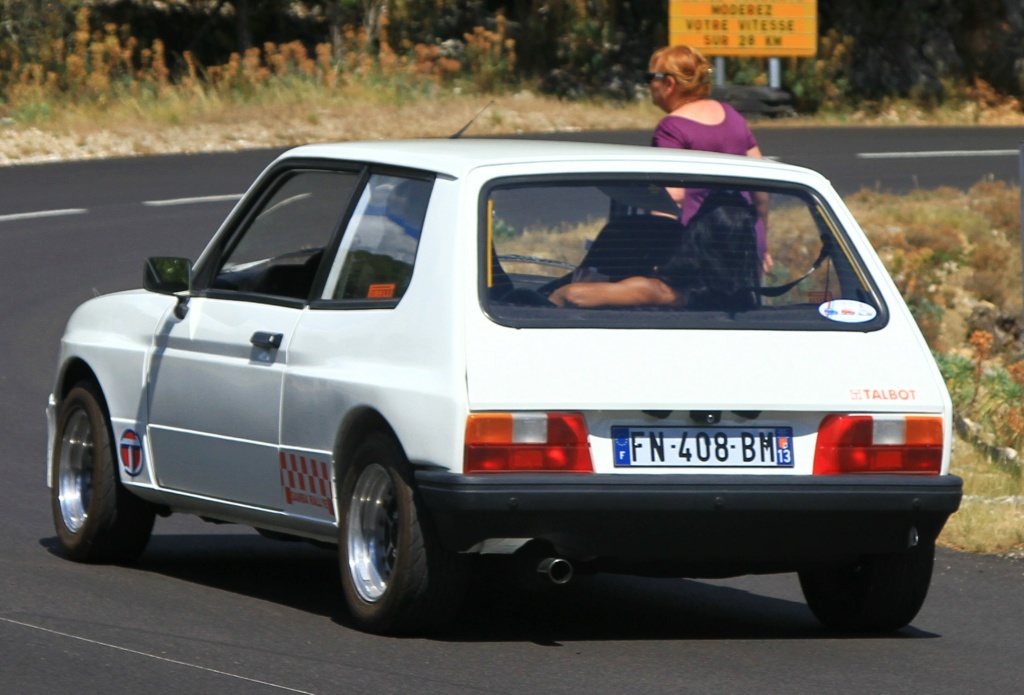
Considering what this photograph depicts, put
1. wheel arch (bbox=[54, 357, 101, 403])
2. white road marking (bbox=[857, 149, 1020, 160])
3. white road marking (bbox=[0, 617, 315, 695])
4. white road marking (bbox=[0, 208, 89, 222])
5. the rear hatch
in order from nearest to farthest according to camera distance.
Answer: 1. white road marking (bbox=[0, 617, 315, 695])
2. the rear hatch
3. wheel arch (bbox=[54, 357, 101, 403])
4. white road marking (bbox=[0, 208, 89, 222])
5. white road marking (bbox=[857, 149, 1020, 160])

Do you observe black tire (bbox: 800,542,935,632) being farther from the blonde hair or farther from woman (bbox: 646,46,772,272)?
the blonde hair

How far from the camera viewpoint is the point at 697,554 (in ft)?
21.1

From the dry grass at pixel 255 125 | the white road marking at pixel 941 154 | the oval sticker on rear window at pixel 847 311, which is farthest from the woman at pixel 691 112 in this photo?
the white road marking at pixel 941 154

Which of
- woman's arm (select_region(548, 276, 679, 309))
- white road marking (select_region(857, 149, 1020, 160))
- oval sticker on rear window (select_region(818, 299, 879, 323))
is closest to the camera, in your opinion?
woman's arm (select_region(548, 276, 679, 309))

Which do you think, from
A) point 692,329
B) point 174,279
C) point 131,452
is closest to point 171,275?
point 174,279

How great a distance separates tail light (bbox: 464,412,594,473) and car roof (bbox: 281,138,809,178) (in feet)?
2.95

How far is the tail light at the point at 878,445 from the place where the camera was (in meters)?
6.46

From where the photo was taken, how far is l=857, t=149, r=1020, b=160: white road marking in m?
27.6

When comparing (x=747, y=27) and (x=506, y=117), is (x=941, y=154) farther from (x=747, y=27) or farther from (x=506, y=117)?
(x=506, y=117)

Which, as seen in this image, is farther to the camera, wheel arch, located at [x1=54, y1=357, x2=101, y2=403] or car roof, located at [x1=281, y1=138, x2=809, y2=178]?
wheel arch, located at [x1=54, y1=357, x2=101, y2=403]

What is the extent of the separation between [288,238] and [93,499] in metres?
1.38

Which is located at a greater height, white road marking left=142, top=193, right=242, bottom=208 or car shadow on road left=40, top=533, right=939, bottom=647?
car shadow on road left=40, top=533, right=939, bottom=647

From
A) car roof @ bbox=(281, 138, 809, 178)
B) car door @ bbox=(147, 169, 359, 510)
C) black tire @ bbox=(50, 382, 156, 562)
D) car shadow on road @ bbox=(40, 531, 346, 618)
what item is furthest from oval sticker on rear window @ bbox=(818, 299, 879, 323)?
black tire @ bbox=(50, 382, 156, 562)

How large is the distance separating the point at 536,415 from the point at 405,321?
0.59 meters
